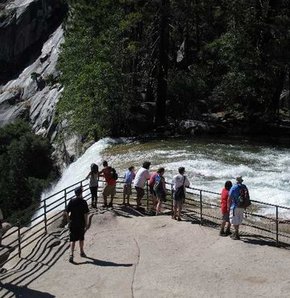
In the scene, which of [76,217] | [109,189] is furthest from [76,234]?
[109,189]

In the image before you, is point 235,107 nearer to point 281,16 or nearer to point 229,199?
point 281,16

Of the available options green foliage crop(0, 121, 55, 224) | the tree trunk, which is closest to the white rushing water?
the tree trunk

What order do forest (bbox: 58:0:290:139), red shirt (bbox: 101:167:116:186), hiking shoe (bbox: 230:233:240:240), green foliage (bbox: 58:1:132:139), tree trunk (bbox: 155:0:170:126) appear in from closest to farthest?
hiking shoe (bbox: 230:233:240:240) → red shirt (bbox: 101:167:116:186) → green foliage (bbox: 58:1:132:139) → forest (bbox: 58:0:290:139) → tree trunk (bbox: 155:0:170:126)

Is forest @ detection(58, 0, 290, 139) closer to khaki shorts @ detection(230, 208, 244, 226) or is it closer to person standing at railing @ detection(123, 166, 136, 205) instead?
person standing at railing @ detection(123, 166, 136, 205)

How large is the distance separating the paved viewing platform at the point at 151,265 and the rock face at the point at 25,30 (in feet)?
240

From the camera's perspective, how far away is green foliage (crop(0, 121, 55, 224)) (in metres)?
44.1

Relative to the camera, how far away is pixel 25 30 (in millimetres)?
84000

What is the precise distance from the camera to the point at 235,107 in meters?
40.6

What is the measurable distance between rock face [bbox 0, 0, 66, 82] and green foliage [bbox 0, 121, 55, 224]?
1493 inches

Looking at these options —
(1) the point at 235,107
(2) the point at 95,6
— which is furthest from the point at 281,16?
(2) the point at 95,6

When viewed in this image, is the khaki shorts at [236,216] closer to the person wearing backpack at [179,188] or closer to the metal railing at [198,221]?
the metal railing at [198,221]

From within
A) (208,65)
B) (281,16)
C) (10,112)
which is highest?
(281,16)

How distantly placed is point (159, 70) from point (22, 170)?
51.7ft

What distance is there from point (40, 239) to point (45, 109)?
47479 mm
